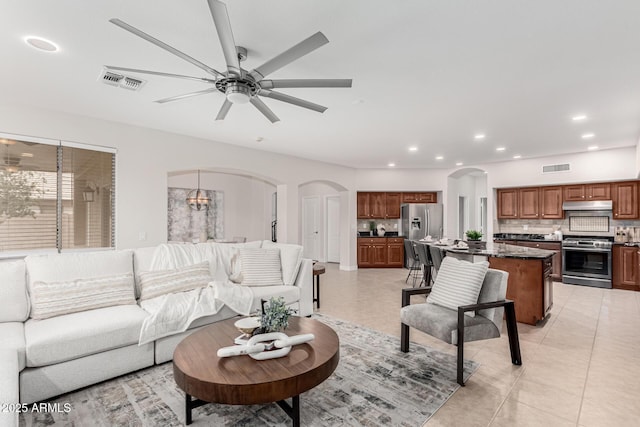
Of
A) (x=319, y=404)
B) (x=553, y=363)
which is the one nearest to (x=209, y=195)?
(x=319, y=404)

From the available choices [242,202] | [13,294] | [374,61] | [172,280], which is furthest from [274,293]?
[242,202]

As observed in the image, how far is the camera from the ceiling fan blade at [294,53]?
5.83 feet

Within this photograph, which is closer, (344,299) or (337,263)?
(344,299)

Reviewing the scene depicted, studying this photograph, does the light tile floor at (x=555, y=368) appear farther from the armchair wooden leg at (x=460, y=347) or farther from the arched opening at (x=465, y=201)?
the arched opening at (x=465, y=201)

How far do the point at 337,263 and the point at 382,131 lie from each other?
17.7 feet

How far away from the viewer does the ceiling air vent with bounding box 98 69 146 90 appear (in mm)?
2955

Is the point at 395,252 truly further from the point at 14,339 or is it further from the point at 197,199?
the point at 14,339

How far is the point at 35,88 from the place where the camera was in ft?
10.9

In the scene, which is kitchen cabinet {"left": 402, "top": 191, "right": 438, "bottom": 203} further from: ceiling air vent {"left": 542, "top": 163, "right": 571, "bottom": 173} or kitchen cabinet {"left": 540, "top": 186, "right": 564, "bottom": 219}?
ceiling air vent {"left": 542, "top": 163, "right": 571, "bottom": 173}

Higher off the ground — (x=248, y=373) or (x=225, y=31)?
(x=225, y=31)

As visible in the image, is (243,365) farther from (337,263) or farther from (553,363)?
(337,263)

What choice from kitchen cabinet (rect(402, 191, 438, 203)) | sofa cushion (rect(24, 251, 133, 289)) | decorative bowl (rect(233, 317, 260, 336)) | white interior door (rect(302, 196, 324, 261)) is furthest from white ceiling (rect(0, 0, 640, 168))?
white interior door (rect(302, 196, 324, 261))

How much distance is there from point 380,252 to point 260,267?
5102mm

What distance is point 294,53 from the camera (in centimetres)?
194
